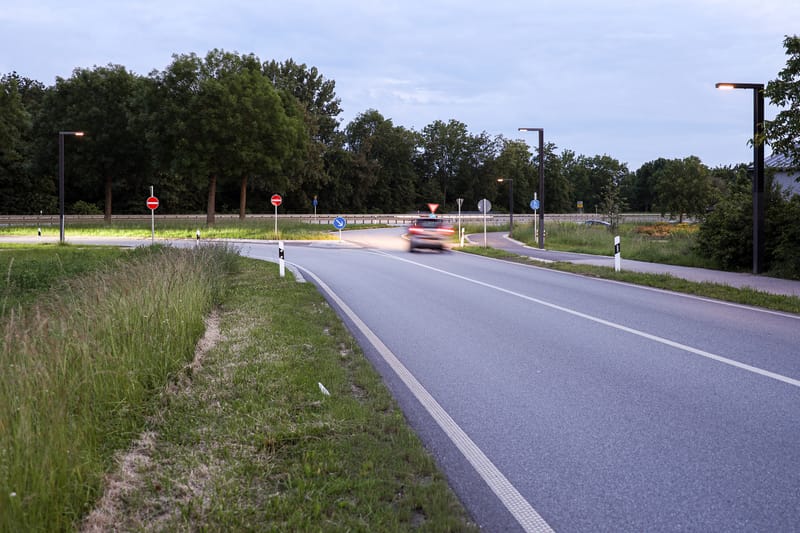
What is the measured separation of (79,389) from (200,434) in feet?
4.28

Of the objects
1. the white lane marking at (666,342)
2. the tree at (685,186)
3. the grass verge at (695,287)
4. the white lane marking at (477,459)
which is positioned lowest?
the white lane marking at (477,459)

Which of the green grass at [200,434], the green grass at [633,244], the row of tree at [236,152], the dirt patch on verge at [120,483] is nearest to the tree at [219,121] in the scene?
the row of tree at [236,152]

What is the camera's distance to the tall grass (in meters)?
3.56

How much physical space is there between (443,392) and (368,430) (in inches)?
55.1

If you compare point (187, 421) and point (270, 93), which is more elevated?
point (270, 93)

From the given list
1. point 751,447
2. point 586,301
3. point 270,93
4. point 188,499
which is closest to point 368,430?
point 188,499

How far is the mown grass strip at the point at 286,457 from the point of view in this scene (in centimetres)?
357

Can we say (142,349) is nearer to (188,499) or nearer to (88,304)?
(88,304)

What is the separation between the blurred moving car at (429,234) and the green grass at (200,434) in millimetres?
20471

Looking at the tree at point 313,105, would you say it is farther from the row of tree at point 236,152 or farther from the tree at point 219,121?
the tree at point 219,121

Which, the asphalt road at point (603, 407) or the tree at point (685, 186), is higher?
the tree at point (685, 186)

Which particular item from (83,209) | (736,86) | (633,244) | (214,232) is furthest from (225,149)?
(736,86)

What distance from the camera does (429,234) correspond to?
28.6 meters

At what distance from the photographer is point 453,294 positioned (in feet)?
45.1
